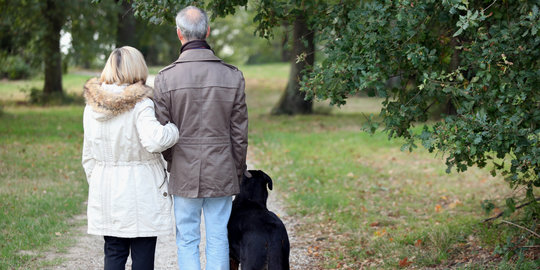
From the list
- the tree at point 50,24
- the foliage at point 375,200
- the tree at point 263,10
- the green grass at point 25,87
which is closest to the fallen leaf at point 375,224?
the foliage at point 375,200

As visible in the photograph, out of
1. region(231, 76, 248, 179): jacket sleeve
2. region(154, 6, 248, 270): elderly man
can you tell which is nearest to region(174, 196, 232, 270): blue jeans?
region(154, 6, 248, 270): elderly man

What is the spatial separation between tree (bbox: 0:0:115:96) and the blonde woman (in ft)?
45.3

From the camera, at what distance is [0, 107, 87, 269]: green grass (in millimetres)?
6219

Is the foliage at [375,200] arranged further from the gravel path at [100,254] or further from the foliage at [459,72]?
the foliage at [459,72]

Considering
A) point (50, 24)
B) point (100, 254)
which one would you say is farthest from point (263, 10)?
point (50, 24)

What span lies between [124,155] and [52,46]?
1779 centimetres

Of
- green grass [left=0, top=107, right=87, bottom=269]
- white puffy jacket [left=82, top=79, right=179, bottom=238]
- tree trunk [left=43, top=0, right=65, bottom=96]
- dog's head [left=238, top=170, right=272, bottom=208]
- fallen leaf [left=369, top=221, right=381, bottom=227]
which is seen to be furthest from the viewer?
tree trunk [left=43, top=0, right=65, bottom=96]

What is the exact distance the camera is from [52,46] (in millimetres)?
20328

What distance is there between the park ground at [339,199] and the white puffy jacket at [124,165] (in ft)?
6.31

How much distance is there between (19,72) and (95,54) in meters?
8.91

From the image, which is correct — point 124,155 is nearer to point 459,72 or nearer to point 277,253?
point 277,253

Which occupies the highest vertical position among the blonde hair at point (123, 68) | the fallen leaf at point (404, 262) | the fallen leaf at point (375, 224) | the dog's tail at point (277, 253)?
the blonde hair at point (123, 68)

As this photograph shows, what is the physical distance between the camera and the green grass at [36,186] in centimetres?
622

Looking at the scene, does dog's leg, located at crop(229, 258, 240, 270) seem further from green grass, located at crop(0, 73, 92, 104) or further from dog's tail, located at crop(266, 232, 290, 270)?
green grass, located at crop(0, 73, 92, 104)
